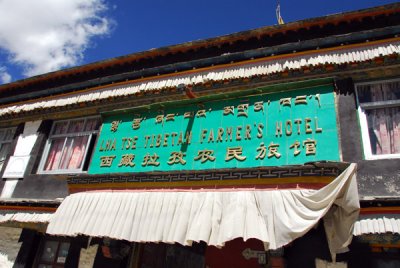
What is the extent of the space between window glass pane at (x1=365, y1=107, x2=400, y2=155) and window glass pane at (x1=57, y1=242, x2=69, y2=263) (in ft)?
22.3

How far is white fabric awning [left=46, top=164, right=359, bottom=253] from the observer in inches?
165

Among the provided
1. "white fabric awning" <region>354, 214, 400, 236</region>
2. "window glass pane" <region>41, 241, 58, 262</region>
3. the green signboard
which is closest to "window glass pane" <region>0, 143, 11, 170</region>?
"window glass pane" <region>41, 241, 58, 262</region>

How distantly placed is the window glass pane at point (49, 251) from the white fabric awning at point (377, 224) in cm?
661

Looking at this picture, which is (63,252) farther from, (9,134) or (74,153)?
(9,134)

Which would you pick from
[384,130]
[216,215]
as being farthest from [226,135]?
[384,130]

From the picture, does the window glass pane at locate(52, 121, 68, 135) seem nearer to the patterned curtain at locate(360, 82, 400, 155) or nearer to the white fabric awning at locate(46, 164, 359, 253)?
the white fabric awning at locate(46, 164, 359, 253)

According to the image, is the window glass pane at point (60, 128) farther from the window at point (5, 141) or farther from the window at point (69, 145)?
the window at point (5, 141)

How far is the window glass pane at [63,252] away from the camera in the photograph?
23.9 feet

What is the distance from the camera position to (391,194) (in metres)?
4.73

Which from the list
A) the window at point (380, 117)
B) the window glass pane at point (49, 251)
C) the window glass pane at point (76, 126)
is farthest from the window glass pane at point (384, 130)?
the window glass pane at point (49, 251)

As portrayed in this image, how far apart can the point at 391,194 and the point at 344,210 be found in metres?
1.04

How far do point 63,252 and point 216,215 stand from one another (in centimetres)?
461

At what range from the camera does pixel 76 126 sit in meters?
8.84

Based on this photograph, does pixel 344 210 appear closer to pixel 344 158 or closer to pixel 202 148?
pixel 344 158
